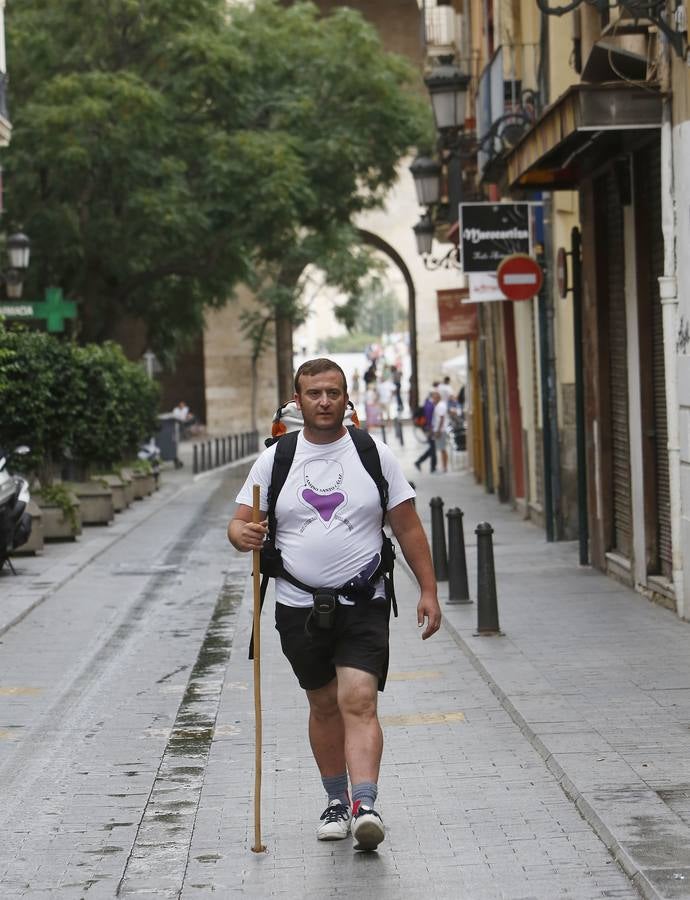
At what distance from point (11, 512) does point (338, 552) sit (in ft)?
34.5

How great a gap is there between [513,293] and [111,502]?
719 centimetres

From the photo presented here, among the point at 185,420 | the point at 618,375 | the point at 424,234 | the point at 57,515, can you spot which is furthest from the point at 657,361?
the point at 185,420

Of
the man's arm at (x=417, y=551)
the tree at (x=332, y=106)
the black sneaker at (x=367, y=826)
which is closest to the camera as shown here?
the black sneaker at (x=367, y=826)

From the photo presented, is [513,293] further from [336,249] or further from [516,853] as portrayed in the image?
[336,249]

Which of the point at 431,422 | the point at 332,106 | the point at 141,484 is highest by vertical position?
the point at 332,106

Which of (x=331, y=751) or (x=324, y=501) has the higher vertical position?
(x=324, y=501)

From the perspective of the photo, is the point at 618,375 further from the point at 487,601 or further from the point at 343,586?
the point at 343,586

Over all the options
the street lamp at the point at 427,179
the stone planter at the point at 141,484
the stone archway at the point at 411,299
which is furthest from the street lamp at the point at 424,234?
the stone archway at the point at 411,299

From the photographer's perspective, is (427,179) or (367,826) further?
(427,179)

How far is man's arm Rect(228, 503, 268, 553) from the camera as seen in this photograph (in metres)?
6.23

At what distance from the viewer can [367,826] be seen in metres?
6.09

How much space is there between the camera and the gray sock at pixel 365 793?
615 cm

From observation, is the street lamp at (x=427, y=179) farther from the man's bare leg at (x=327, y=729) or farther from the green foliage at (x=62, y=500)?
the man's bare leg at (x=327, y=729)

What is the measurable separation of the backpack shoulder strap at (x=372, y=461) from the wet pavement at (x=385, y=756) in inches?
50.2
